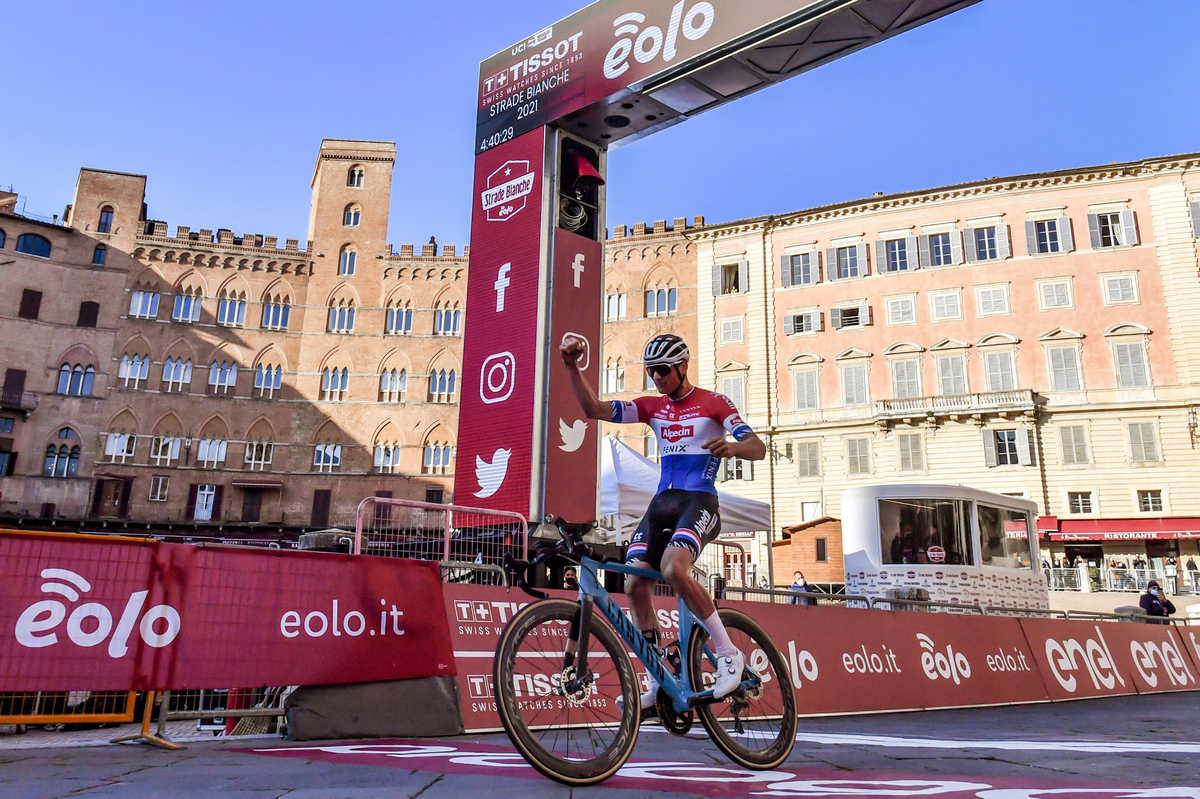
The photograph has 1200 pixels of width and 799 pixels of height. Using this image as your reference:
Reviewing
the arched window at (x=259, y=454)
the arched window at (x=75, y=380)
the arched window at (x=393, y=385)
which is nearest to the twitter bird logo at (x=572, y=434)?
the arched window at (x=393, y=385)

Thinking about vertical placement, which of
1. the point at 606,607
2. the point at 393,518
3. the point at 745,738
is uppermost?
the point at 393,518

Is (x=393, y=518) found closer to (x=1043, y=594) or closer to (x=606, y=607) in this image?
(x=606, y=607)

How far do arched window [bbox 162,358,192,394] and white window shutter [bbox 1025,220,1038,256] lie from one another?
42.0 metres

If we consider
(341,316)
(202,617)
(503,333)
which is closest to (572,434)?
(503,333)

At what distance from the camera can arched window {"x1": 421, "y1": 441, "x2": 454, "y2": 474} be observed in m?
45.7

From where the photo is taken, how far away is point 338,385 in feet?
154

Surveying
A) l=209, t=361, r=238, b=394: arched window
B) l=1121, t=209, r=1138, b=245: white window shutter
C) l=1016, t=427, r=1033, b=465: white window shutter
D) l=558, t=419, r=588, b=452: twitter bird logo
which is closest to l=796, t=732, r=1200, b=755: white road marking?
l=558, t=419, r=588, b=452: twitter bird logo

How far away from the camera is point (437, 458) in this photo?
45.9 meters

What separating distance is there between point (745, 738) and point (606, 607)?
1.04m

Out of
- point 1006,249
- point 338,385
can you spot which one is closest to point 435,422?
point 338,385

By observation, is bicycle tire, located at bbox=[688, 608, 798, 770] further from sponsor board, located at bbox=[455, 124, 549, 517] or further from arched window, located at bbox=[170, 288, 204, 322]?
arched window, located at bbox=[170, 288, 204, 322]

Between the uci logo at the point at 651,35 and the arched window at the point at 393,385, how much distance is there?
35513 mm

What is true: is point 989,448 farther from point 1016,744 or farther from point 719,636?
point 719,636

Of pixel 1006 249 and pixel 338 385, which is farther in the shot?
pixel 338 385
